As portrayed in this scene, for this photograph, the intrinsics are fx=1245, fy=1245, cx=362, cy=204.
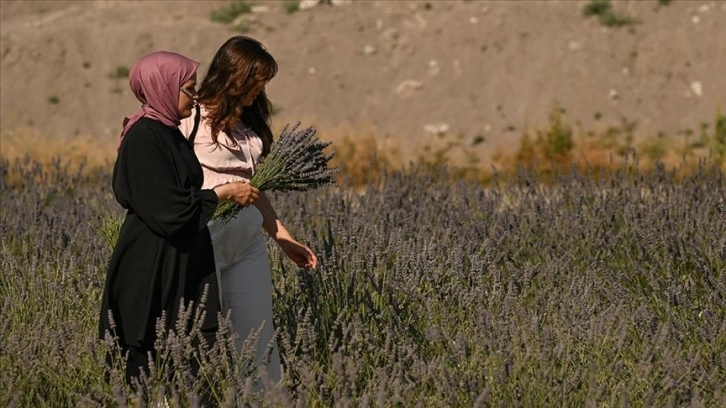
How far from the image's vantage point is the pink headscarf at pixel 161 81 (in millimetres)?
3375

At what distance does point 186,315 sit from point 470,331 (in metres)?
0.94

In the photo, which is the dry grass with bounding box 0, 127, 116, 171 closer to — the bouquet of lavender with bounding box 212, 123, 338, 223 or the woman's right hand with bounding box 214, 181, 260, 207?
the bouquet of lavender with bounding box 212, 123, 338, 223

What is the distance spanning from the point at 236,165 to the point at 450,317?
0.80 meters

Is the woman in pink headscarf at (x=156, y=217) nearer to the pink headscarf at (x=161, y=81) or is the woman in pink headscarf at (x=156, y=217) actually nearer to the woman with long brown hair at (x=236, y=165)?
the pink headscarf at (x=161, y=81)

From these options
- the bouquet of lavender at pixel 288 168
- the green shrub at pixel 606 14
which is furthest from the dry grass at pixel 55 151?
the bouquet of lavender at pixel 288 168

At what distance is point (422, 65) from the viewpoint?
65.2 feet

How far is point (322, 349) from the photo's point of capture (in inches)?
158

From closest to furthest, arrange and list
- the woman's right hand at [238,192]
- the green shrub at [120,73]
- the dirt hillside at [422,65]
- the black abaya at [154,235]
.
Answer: the black abaya at [154,235] < the woman's right hand at [238,192] < the dirt hillside at [422,65] < the green shrub at [120,73]

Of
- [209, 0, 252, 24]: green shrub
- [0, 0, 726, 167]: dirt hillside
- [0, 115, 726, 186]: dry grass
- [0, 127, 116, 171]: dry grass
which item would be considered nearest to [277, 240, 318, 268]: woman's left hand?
[0, 115, 726, 186]: dry grass

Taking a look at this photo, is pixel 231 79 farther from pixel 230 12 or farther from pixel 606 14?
pixel 230 12

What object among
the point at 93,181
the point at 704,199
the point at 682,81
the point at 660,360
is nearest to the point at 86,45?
the point at 682,81

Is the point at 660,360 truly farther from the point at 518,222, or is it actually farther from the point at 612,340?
the point at 518,222

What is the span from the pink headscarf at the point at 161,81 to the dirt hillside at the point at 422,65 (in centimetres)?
1251

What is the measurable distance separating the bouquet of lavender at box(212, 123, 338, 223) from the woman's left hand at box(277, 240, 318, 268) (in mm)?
173
